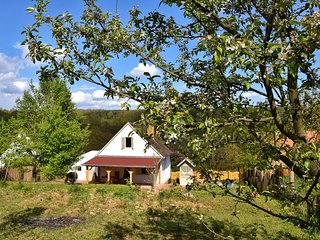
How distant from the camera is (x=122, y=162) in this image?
103 ft

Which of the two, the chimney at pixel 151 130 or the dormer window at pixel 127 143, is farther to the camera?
the dormer window at pixel 127 143

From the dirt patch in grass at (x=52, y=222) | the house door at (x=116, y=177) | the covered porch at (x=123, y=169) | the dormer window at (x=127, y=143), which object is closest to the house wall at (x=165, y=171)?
the covered porch at (x=123, y=169)

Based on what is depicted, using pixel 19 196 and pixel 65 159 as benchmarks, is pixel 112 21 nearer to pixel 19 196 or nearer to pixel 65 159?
pixel 19 196

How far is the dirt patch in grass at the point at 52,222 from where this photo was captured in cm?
1300

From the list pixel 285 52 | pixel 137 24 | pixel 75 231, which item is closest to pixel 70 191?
pixel 75 231

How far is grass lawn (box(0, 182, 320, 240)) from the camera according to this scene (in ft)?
38.9

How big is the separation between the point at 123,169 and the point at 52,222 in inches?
804

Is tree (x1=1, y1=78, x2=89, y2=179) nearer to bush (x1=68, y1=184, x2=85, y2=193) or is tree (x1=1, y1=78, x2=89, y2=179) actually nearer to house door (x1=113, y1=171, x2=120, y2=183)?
house door (x1=113, y1=171, x2=120, y2=183)

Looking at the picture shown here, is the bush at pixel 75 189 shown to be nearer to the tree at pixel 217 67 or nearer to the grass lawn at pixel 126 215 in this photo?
the grass lawn at pixel 126 215

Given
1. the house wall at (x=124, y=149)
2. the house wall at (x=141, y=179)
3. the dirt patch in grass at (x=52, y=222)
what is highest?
the house wall at (x=124, y=149)

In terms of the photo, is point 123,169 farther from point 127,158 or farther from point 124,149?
point 124,149

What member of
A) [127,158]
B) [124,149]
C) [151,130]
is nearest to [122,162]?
[127,158]

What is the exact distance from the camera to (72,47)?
11.1ft

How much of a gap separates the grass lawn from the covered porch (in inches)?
429
